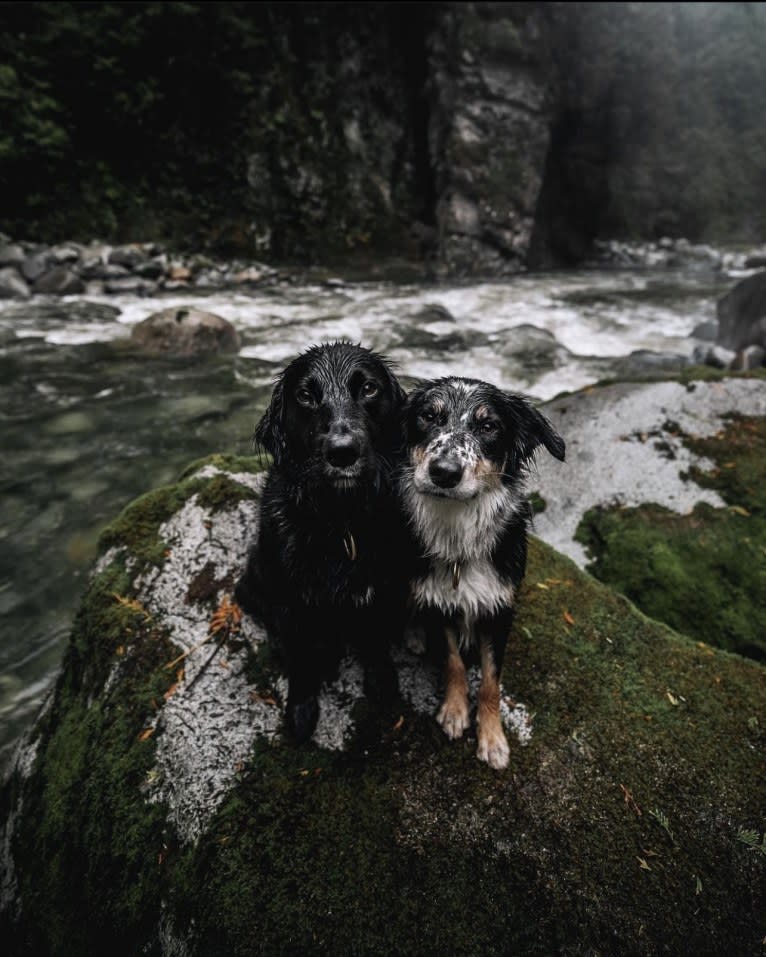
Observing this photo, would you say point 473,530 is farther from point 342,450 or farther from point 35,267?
point 35,267

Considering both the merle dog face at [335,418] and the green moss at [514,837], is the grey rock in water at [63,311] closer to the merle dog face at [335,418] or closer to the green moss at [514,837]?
the merle dog face at [335,418]

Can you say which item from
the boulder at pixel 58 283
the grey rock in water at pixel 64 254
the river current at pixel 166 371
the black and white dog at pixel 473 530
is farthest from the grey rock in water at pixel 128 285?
the black and white dog at pixel 473 530

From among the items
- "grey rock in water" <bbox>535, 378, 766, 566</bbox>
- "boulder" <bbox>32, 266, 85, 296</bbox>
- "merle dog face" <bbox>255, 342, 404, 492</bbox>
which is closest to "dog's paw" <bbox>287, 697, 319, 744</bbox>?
"merle dog face" <bbox>255, 342, 404, 492</bbox>

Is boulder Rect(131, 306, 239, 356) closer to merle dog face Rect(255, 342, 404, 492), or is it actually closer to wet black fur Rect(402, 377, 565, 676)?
merle dog face Rect(255, 342, 404, 492)

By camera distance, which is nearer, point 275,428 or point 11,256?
point 275,428

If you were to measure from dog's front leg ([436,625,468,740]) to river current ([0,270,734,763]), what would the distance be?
145cm

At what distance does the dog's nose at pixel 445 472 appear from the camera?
7.05 feet

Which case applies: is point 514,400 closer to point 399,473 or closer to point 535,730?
point 399,473

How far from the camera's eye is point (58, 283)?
1434 cm

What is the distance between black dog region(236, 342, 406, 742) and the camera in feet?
7.63

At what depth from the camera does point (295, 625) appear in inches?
93.3

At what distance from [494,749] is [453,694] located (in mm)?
277

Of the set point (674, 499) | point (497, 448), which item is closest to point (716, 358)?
point (674, 499)

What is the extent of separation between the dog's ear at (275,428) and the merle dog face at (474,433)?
60 centimetres
